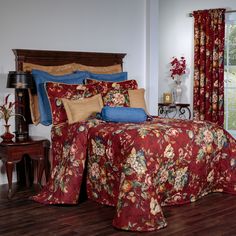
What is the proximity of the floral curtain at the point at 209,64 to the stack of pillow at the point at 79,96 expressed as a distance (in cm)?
240

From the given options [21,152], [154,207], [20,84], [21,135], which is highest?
[20,84]

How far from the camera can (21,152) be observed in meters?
4.61

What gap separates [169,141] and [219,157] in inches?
31.3

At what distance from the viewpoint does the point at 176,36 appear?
8086mm

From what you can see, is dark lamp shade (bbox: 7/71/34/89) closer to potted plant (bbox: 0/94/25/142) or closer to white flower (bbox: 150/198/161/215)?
potted plant (bbox: 0/94/25/142)

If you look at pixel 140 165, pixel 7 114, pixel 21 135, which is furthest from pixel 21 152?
pixel 140 165

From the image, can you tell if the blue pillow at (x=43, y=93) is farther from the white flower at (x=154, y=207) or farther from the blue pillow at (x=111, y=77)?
the white flower at (x=154, y=207)

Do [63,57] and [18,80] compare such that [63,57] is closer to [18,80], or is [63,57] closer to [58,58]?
[58,58]

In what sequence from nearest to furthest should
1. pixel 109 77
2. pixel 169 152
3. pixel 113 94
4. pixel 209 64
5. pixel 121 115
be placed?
pixel 169 152 → pixel 121 115 → pixel 113 94 → pixel 109 77 → pixel 209 64

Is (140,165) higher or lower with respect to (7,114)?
lower

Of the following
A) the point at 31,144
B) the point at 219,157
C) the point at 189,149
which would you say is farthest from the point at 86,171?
the point at 219,157

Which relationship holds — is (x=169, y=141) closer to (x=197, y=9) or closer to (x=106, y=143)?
(x=106, y=143)

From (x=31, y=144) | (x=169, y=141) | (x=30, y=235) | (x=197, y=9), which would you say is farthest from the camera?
(x=197, y=9)

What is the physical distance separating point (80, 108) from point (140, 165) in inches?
50.7
